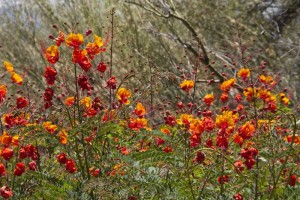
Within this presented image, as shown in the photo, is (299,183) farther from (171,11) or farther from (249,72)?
(171,11)

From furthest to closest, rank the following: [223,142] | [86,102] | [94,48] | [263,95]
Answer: [263,95] < [86,102] < [94,48] < [223,142]

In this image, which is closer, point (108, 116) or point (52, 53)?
point (52, 53)

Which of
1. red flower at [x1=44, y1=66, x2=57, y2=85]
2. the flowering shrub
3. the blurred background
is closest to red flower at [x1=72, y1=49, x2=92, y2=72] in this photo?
the flowering shrub

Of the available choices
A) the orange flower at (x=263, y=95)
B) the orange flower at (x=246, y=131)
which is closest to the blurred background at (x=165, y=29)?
the orange flower at (x=263, y=95)

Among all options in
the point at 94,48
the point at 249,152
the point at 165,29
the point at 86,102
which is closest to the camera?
the point at 249,152

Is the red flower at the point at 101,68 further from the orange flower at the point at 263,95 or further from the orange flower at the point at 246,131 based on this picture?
the orange flower at the point at 263,95

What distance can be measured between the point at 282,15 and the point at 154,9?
3.17 meters

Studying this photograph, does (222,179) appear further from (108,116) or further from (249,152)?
(108,116)

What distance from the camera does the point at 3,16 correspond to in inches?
435

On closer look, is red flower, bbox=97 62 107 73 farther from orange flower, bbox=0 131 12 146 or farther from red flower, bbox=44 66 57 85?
orange flower, bbox=0 131 12 146

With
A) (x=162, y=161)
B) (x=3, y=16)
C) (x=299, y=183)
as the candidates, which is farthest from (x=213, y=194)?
(x=3, y=16)

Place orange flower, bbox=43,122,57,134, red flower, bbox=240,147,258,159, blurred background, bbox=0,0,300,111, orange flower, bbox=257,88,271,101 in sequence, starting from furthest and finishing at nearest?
1. blurred background, bbox=0,0,300,111
2. orange flower, bbox=257,88,271,101
3. orange flower, bbox=43,122,57,134
4. red flower, bbox=240,147,258,159

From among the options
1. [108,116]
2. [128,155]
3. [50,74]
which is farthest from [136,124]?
[50,74]

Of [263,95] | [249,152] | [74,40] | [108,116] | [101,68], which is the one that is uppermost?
[74,40]
